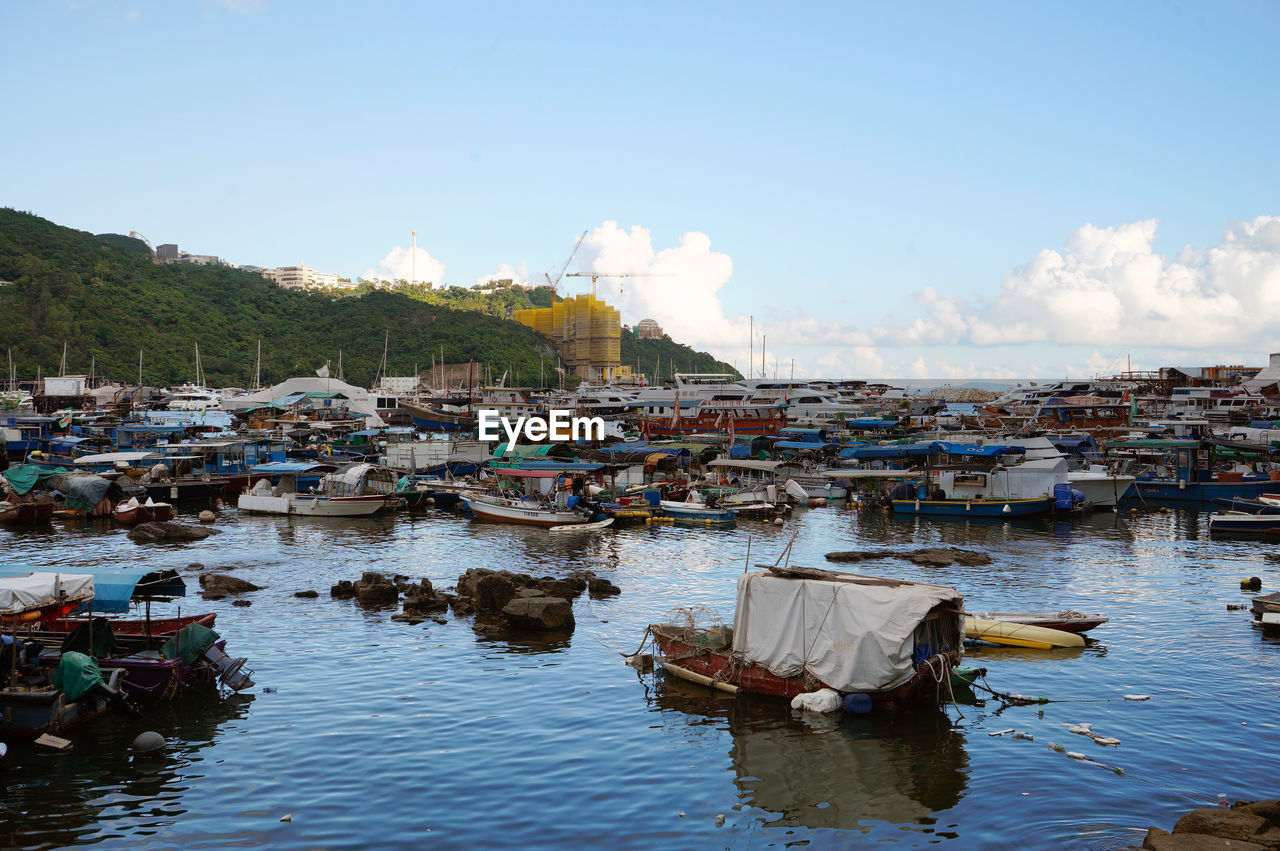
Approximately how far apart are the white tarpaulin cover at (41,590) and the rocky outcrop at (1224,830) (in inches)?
856

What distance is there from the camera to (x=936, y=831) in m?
15.6

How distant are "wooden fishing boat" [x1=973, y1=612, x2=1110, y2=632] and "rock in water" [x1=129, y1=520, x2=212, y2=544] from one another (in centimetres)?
3760

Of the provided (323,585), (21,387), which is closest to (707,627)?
(323,585)

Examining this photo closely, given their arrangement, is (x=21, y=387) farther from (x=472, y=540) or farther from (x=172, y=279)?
(x=472, y=540)

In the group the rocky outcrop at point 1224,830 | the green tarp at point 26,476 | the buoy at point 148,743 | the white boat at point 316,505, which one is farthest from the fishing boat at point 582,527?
the rocky outcrop at point 1224,830

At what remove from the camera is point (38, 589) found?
20.3 meters

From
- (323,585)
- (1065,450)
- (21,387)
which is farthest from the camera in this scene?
(21,387)

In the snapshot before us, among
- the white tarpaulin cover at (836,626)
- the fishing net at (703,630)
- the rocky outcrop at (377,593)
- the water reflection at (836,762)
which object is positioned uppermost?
the white tarpaulin cover at (836,626)

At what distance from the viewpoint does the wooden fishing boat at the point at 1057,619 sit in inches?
1062

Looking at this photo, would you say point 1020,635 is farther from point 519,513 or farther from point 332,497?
point 332,497

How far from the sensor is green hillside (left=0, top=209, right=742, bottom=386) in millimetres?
118438

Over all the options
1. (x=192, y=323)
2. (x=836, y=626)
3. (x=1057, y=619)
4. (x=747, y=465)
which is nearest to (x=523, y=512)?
(x=747, y=465)

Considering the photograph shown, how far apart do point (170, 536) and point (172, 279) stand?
123 metres

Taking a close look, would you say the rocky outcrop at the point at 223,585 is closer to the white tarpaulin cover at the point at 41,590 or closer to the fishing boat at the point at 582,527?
the white tarpaulin cover at the point at 41,590
